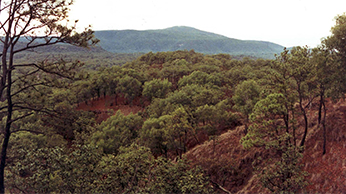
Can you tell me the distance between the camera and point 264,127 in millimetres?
16750

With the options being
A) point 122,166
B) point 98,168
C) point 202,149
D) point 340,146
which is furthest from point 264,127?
point 202,149

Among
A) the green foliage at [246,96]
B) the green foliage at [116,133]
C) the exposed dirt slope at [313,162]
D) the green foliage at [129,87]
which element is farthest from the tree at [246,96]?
the green foliage at [129,87]

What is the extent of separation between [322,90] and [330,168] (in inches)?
252

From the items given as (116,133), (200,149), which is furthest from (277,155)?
(116,133)

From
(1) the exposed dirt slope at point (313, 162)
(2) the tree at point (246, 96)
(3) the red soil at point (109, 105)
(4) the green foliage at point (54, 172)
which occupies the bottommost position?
(3) the red soil at point (109, 105)

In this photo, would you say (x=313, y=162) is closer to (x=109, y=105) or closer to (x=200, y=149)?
(x=200, y=149)

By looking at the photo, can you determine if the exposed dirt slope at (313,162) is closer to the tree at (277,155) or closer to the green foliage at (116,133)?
the tree at (277,155)

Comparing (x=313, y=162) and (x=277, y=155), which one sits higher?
(x=277, y=155)

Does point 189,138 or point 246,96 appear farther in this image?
point 189,138

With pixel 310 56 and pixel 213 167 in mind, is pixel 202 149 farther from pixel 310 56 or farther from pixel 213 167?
pixel 310 56

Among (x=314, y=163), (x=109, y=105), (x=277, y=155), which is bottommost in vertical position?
(x=109, y=105)

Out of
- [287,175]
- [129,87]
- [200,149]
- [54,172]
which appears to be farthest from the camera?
[129,87]

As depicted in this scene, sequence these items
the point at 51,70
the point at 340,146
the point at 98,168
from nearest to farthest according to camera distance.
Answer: the point at 51,70, the point at 98,168, the point at 340,146

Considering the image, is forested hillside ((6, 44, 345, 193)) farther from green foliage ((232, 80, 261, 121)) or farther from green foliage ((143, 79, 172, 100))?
green foliage ((143, 79, 172, 100))
